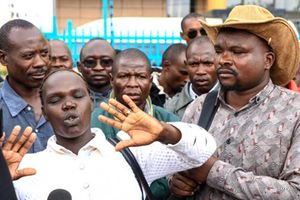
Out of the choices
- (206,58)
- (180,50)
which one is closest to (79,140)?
(206,58)

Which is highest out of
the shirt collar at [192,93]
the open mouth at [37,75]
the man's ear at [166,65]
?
the open mouth at [37,75]

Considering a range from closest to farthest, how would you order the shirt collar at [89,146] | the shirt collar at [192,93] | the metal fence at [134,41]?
the shirt collar at [89,146]
the shirt collar at [192,93]
the metal fence at [134,41]

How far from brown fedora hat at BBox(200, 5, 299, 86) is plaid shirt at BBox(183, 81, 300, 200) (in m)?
0.13

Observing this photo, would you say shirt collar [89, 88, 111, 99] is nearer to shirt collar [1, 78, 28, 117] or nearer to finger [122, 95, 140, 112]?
shirt collar [1, 78, 28, 117]

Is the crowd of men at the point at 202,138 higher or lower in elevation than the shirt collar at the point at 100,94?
higher

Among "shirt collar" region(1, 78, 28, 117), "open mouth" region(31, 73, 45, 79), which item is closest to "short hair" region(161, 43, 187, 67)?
"open mouth" region(31, 73, 45, 79)

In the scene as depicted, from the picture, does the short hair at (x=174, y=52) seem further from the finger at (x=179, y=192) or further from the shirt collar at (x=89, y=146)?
the shirt collar at (x=89, y=146)

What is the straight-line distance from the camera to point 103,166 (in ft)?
8.99

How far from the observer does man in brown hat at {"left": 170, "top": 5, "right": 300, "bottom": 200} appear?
9.05 feet

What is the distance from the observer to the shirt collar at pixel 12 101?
3604 millimetres

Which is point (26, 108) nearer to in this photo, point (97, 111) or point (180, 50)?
point (97, 111)

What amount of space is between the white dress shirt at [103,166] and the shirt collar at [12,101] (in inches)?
33.3

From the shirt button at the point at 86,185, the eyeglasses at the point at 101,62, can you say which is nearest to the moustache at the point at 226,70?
the shirt button at the point at 86,185

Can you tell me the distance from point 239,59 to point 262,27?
0.18m
